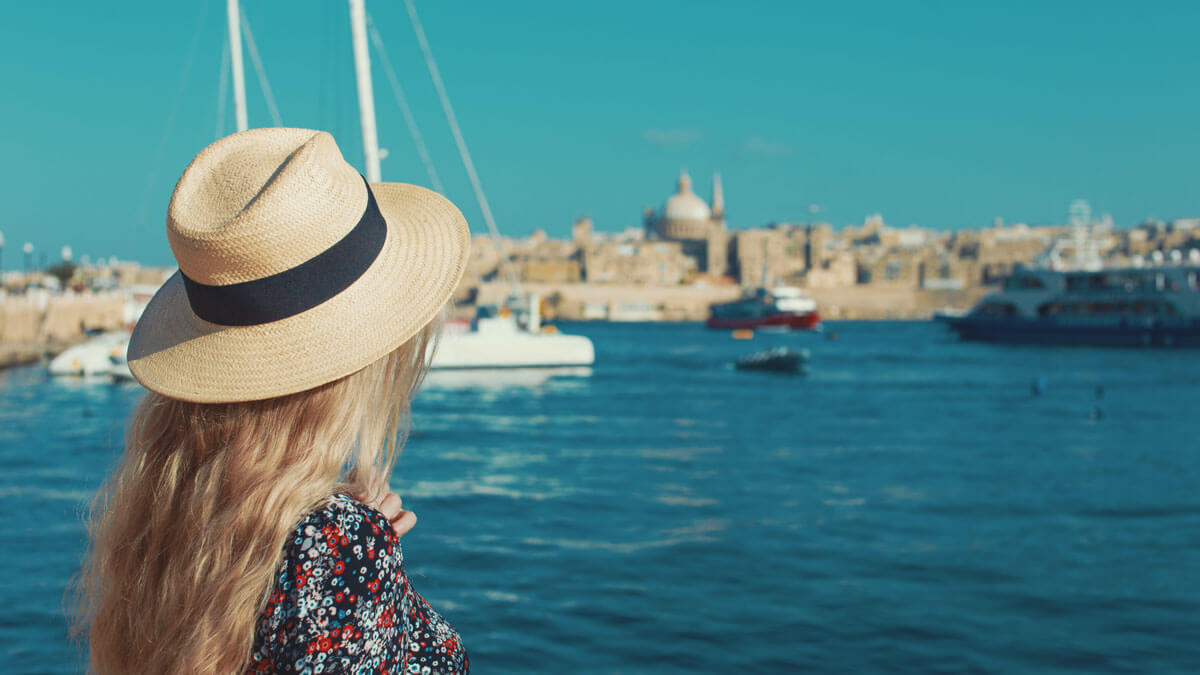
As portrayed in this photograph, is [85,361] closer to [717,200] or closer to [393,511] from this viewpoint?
[393,511]

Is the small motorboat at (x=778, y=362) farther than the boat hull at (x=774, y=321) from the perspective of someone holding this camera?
No

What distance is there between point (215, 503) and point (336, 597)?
195 mm

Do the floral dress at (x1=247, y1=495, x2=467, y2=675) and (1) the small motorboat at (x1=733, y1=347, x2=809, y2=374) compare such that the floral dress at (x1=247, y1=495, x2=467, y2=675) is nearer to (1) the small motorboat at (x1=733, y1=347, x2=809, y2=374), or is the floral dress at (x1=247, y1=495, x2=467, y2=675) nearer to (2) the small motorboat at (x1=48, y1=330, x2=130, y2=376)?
(2) the small motorboat at (x1=48, y1=330, x2=130, y2=376)

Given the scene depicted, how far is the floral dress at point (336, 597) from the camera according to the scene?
47.2 inches

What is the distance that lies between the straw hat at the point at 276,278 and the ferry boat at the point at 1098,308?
146 feet

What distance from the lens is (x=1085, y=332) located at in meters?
43.1

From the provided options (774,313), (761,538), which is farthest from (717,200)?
(761,538)

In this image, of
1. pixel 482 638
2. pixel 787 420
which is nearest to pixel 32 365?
pixel 787 420

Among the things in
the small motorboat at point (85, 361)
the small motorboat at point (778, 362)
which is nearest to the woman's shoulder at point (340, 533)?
the small motorboat at point (85, 361)

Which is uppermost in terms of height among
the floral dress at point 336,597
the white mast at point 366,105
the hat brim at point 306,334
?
the white mast at point 366,105

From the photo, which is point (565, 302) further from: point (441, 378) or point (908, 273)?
point (441, 378)

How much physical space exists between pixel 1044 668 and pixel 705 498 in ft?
13.4

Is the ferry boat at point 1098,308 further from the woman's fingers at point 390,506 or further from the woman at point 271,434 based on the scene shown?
the woman at point 271,434

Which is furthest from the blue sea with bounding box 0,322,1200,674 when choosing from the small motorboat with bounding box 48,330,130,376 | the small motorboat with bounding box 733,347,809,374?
the small motorboat with bounding box 733,347,809,374
